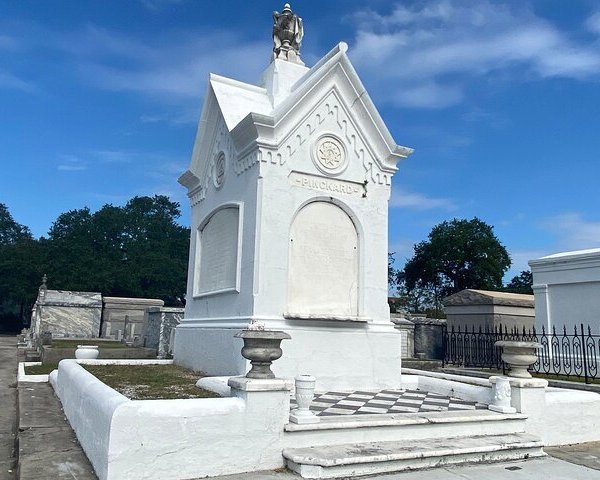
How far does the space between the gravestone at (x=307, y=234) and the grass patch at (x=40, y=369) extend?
177 inches

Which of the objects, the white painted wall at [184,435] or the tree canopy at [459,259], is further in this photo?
the tree canopy at [459,259]

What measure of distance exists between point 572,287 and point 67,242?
166ft

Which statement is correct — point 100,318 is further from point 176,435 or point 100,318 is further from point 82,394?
point 176,435

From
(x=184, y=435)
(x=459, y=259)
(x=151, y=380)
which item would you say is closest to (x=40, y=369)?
(x=151, y=380)

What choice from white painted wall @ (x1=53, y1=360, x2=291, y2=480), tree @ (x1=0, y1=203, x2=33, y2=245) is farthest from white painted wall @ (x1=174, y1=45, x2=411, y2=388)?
tree @ (x1=0, y1=203, x2=33, y2=245)

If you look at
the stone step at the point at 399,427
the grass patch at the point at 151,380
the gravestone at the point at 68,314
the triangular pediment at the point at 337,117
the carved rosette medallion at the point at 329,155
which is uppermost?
the triangular pediment at the point at 337,117

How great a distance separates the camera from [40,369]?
45.3 feet

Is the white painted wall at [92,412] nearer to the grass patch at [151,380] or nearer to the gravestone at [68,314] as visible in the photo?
the grass patch at [151,380]

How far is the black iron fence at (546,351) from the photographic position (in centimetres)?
1320

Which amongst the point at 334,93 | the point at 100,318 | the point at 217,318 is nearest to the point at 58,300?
the point at 100,318

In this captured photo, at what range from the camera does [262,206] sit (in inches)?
357

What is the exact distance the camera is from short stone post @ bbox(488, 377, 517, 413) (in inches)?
275

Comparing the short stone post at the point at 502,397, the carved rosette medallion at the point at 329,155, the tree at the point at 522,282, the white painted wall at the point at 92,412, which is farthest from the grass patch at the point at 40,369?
the tree at the point at 522,282

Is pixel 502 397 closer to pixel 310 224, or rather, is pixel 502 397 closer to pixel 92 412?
pixel 310 224
